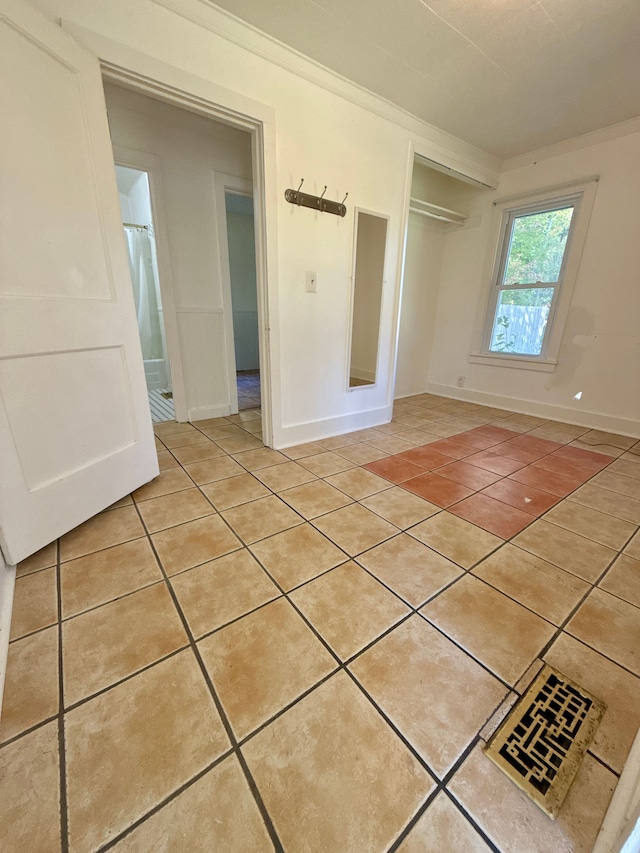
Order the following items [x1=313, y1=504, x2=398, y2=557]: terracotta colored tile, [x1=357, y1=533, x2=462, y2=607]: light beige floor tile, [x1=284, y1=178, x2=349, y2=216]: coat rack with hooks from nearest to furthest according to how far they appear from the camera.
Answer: [x1=357, y1=533, x2=462, y2=607]: light beige floor tile, [x1=313, y1=504, x2=398, y2=557]: terracotta colored tile, [x1=284, y1=178, x2=349, y2=216]: coat rack with hooks

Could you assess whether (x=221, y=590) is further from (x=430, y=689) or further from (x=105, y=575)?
(x=430, y=689)

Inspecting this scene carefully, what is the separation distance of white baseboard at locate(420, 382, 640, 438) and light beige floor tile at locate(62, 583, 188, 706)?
3.86 meters

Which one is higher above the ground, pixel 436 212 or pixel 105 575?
pixel 436 212

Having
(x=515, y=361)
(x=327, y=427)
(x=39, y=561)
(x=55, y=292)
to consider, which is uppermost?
(x=55, y=292)

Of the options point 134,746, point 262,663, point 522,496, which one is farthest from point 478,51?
point 134,746

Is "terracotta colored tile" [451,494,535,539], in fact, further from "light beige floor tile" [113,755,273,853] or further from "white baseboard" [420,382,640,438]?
"white baseboard" [420,382,640,438]

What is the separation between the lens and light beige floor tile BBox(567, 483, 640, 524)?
1824 millimetres

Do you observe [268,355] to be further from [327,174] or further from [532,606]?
[532,606]

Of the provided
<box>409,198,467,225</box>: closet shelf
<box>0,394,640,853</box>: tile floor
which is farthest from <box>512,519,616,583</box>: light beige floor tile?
<box>409,198,467,225</box>: closet shelf

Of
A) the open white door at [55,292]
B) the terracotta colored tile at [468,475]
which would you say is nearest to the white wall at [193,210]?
the open white door at [55,292]

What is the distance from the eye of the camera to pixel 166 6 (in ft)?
5.21

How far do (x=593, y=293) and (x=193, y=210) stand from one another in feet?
12.0

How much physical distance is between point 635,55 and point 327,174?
1.92 meters

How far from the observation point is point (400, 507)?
6.01ft
